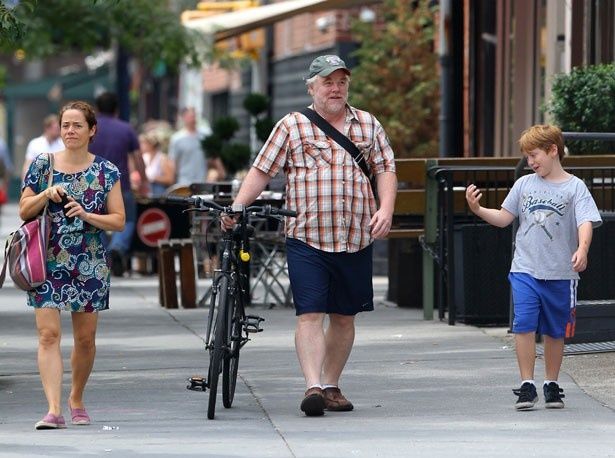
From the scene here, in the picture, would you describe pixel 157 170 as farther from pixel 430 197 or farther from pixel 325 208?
pixel 325 208

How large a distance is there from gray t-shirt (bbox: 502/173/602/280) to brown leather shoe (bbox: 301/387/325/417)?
4.01 feet

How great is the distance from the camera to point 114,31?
27.8m

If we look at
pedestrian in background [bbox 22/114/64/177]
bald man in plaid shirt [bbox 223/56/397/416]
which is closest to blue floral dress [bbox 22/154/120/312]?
bald man in plaid shirt [bbox 223/56/397/416]

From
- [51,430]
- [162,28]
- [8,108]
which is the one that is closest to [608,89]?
[51,430]

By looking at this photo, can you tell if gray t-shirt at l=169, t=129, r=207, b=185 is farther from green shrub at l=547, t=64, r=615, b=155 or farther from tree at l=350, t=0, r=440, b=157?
green shrub at l=547, t=64, r=615, b=155

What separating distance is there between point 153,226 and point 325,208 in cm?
1142

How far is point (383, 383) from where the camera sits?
1048 cm

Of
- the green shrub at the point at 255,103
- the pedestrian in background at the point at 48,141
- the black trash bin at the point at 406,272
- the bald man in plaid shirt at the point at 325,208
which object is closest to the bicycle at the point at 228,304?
the bald man in plaid shirt at the point at 325,208

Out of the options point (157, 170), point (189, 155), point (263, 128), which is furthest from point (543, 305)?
point (157, 170)

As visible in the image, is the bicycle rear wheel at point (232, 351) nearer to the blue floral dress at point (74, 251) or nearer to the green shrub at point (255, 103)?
the blue floral dress at point (74, 251)

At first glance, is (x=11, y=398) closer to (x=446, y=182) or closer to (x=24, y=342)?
(x=24, y=342)

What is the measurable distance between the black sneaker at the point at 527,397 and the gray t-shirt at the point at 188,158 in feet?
49.0

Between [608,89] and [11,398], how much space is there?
5101 mm

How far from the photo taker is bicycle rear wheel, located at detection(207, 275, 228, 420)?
29.6 feet
